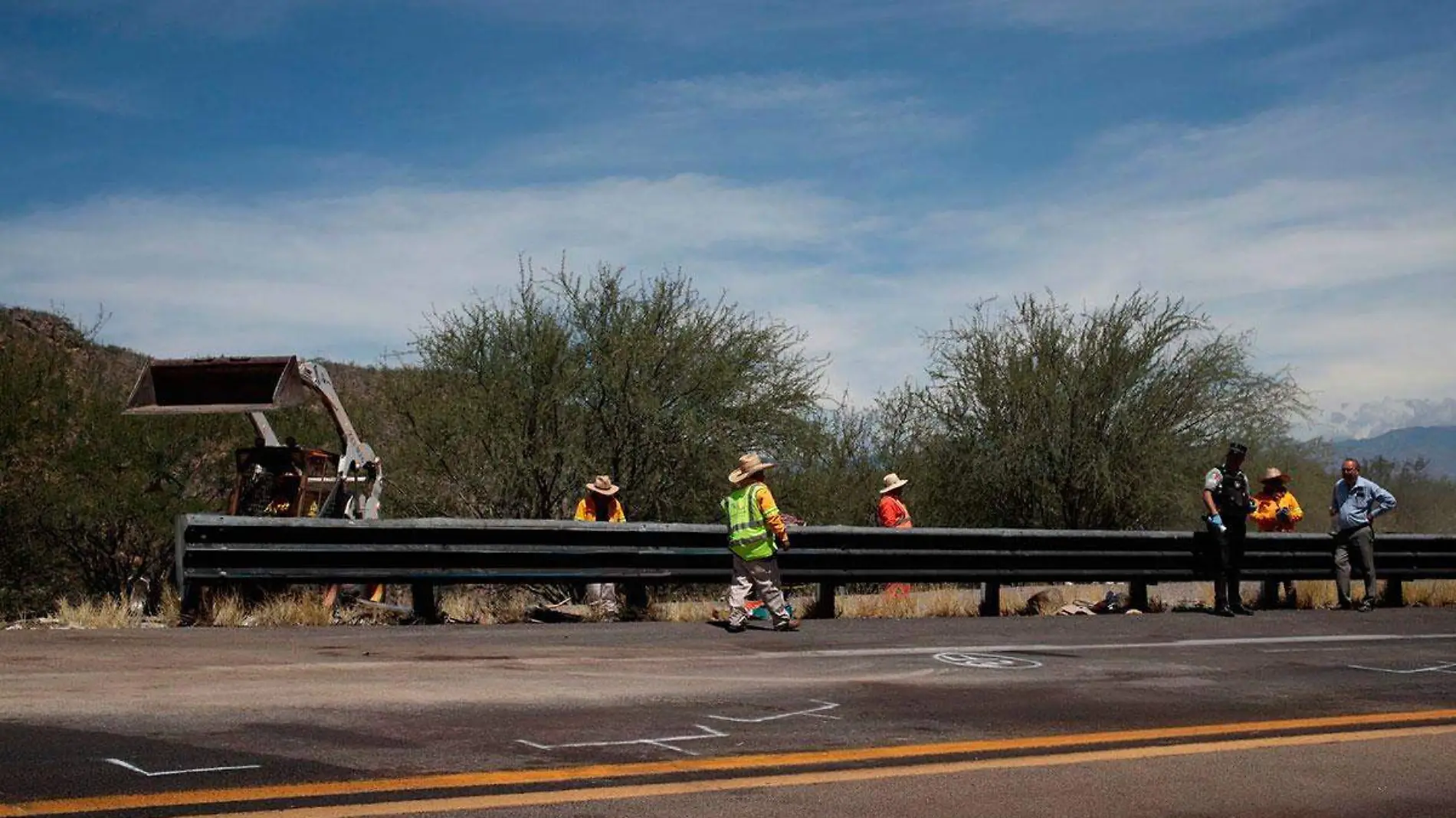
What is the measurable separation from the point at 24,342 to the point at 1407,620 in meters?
26.8

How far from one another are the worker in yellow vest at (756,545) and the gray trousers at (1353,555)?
310 inches

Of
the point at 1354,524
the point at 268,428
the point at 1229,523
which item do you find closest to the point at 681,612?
the point at 1229,523

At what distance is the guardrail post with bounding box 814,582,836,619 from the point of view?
1555cm

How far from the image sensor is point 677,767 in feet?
22.2

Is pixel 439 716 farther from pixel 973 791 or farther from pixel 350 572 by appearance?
pixel 350 572

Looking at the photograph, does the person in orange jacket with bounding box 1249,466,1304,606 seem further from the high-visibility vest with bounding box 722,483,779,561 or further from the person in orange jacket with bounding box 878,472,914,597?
the high-visibility vest with bounding box 722,483,779,561

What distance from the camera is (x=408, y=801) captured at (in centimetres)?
587

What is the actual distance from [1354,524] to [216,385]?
12.6 m

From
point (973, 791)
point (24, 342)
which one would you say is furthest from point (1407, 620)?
point (24, 342)

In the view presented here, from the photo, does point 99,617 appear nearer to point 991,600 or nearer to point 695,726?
point 695,726

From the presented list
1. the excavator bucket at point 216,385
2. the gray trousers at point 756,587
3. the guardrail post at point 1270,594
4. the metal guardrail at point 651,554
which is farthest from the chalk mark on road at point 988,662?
the guardrail post at point 1270,594

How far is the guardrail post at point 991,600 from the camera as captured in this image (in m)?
16.7

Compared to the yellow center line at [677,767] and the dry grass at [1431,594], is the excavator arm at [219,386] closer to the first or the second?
the yellow center line at [677,767]

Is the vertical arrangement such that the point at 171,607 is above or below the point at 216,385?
below
